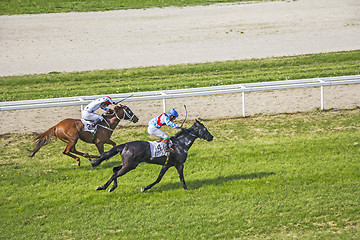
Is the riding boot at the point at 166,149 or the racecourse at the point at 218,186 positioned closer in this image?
the racecourse at the point at 218,186

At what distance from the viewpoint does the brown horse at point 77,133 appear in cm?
1199

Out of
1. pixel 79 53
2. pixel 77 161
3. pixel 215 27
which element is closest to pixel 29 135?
pixel 77 161

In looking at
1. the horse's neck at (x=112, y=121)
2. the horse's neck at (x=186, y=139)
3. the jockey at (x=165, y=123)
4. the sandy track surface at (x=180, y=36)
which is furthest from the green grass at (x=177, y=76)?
the horse's neck at (x=186, y=139)

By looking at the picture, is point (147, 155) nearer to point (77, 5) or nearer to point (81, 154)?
point (81, 154)

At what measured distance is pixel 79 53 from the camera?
25.4 meters

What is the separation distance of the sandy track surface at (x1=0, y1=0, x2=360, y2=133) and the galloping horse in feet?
23.4

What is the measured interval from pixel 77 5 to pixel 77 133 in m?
22.4

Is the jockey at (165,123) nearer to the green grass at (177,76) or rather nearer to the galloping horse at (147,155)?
the galloping horse at (147,155)

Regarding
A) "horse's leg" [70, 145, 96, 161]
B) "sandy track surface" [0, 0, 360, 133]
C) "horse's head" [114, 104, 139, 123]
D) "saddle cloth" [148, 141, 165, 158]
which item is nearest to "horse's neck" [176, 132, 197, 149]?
"saddle cloth" [148, 141, 165, 158]

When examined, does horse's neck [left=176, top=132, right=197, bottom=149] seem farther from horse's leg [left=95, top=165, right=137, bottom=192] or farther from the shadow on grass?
horse's leg [left=95, top=165, right=137, bottom=192]

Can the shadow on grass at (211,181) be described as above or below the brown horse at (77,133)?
below

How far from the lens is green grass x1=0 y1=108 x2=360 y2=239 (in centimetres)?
883

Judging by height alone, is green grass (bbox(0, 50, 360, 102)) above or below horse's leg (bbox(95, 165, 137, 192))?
above

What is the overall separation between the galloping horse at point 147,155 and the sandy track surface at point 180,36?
7.13m
